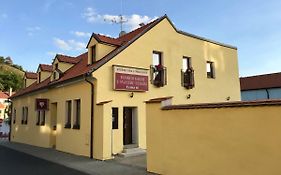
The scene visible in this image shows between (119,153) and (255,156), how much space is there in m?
7.69

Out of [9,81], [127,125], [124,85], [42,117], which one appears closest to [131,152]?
[127,125]

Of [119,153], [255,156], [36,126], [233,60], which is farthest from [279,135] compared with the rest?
[36,126]

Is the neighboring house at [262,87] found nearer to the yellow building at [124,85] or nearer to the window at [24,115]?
the yellow building at [124,85]

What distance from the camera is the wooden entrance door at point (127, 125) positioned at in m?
14.7

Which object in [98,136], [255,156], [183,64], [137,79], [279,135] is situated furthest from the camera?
[183,64]

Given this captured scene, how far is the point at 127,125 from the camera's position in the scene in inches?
586

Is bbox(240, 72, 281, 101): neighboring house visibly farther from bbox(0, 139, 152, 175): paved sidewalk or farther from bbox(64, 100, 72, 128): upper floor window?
bbox(0, 139, 152, 175): paved sidewalk

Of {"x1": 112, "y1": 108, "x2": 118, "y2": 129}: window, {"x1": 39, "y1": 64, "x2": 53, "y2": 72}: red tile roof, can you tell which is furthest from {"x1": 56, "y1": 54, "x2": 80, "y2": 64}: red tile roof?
{"x1": 112, "y1": 108, "x2": 118, "y2": 129}: window

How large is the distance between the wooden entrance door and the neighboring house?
76.8 ft

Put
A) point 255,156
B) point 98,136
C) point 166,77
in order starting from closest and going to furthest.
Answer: point 255,156 → point 98,136 → point 166,77

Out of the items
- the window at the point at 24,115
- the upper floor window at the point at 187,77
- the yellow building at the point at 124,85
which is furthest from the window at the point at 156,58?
the window at the point at 24,115

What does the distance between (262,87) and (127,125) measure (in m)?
24.5

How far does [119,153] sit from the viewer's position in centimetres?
1353

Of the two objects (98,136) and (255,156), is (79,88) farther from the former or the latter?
(255,156)
